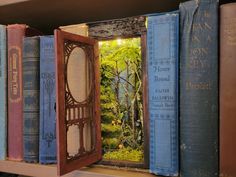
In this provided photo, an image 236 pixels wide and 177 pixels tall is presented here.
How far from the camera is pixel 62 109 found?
1.81ft

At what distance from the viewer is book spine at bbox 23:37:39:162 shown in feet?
2.21

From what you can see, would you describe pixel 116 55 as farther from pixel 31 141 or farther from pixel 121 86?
pixel 31 141

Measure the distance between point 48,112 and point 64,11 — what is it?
27cm

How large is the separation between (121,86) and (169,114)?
13 cm

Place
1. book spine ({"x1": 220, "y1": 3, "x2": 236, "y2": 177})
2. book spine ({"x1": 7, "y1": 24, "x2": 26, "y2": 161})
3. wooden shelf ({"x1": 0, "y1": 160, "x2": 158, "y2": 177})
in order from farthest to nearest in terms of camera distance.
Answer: book spine ({"x1": 7, "y1": 24, "x2": 26, "y2": 161}) → wooden shelf ({"x1": 0, "y1": 160, "x2": 158, "y2": 177}) → book spine ({"x1": 220, "y1": 3, "x2": 236, "y2": 177})

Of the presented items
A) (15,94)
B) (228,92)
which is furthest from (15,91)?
(228,92)

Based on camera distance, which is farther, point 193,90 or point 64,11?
point 64,11

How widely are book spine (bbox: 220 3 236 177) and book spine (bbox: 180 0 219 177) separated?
0.01m

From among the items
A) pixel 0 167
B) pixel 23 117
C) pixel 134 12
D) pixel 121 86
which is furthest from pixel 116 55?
pixel 0 167

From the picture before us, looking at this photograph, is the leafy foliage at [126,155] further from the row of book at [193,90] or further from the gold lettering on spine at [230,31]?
the gold lettering on spine at [230,31]

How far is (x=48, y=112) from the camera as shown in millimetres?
665

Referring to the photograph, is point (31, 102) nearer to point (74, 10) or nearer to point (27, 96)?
point (27, 96)

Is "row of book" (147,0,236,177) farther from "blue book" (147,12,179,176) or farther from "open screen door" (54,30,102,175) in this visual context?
"open screen door" (54,30,102,175)

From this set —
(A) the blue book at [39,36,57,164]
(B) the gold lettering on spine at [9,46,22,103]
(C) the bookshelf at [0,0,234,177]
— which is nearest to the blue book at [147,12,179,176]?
(C) the bookshelf at [0,0,234,177]
